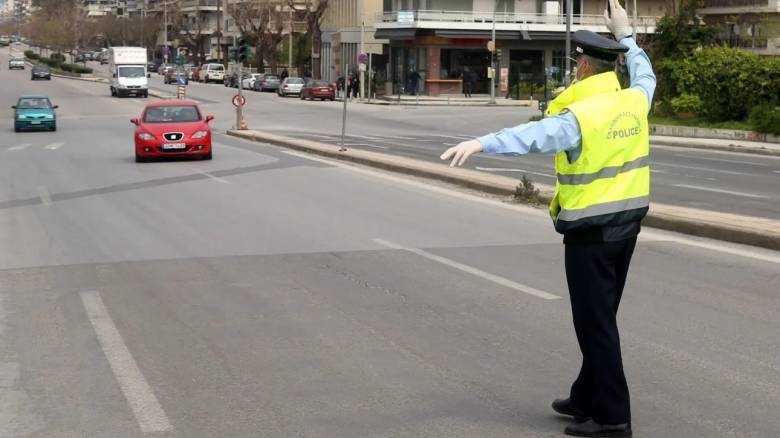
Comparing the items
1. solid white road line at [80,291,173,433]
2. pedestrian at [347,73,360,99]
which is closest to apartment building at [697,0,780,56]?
pedestrian at [347,73,360,99]

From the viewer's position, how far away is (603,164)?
5.54 metres

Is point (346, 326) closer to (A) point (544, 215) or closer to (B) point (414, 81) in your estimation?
(A) point (544, 215)

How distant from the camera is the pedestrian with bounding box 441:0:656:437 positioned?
18.0 feet

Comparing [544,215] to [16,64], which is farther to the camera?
[16,64]

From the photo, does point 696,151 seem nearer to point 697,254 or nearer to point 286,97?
point 697,254

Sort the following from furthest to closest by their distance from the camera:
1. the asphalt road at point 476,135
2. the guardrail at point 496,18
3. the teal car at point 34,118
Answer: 1. the guardrail at point 496,18
2. the teal car at point 34,118
3. the asphalt road at point 476,135

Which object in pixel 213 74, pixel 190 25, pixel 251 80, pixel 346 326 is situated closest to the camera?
pixel 346 326

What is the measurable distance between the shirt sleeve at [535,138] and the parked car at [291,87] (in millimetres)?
71909

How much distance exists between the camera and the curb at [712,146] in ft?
103

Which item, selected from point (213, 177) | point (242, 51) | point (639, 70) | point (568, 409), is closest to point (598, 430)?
point (568, 409)

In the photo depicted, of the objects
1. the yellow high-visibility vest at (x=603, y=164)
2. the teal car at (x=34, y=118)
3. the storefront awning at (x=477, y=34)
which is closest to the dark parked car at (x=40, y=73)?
the storefront awning at (x=477, y=34)

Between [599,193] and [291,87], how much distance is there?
71929mm

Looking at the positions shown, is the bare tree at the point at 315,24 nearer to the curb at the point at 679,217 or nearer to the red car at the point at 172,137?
the red car at the point at 172,137

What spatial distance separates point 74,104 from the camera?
6619 centimetres
